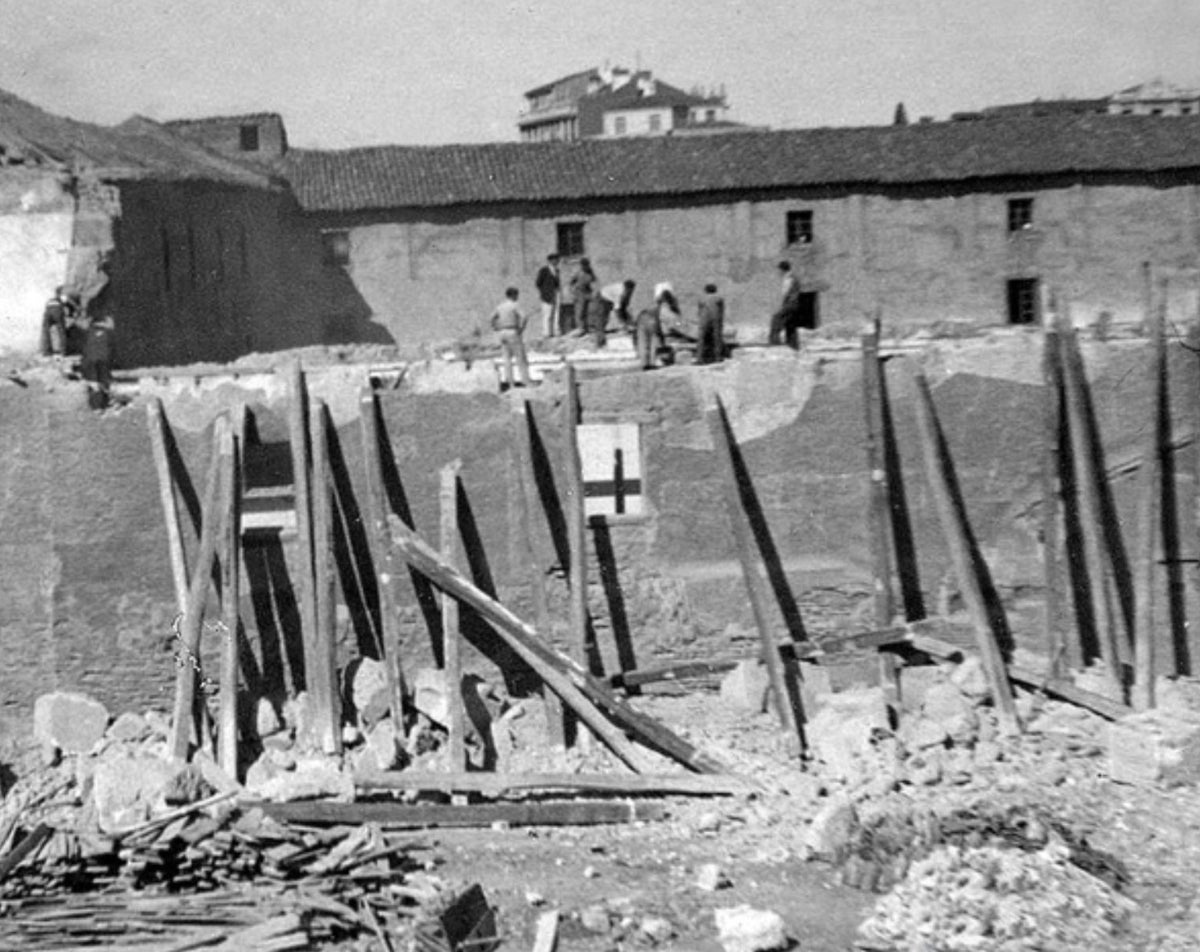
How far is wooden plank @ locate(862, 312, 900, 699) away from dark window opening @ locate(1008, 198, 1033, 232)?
2109 cm

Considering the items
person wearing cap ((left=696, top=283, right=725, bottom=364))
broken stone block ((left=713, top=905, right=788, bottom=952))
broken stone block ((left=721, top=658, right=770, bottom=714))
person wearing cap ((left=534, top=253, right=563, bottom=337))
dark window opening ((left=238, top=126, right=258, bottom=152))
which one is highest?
dark window opening ((left=238, top=126, right=258, bottom=152))

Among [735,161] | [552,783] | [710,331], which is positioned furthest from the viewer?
[735,161]

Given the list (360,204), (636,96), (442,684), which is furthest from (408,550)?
(636,96)

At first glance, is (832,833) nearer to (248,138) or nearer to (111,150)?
(111,150)

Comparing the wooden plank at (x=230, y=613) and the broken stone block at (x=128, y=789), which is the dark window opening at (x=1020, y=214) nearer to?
the wooden plank at (x=230, y=613)

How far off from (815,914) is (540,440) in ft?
13.3

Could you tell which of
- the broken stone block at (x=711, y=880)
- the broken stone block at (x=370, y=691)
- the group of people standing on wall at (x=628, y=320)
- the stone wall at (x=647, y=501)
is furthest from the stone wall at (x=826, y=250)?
the broken stone block at (x=711, y=880)

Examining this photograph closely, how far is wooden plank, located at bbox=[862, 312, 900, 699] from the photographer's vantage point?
466 inches

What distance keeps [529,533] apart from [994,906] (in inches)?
174

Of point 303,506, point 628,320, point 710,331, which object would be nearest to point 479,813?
point 303,506

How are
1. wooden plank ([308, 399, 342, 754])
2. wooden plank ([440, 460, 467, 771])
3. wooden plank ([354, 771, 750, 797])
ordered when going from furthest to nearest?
wooden plank ([308, 399, 342, 754]) → wooden plank ([440, 460, 467, 771]) → wooden plank ([354, 771, 750, 797])

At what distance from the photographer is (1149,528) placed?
11.7 m

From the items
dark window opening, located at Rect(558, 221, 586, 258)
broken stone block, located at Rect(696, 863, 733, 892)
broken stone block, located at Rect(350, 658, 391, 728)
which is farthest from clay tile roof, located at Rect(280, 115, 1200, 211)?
broken stone block, located at Rect(696, 863, 733, 892)

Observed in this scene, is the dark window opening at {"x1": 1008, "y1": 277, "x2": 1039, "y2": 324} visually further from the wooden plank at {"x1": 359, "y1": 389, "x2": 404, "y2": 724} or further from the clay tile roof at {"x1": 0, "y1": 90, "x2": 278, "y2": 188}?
the wooden plank at {"x1": 359, "y1": 389, "x2": 404, "y2": 724}
